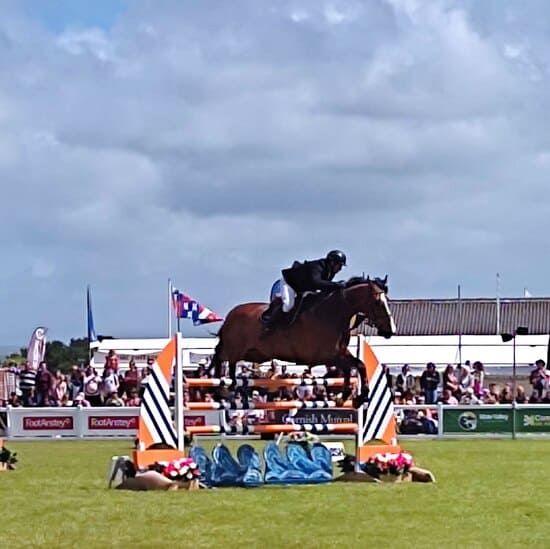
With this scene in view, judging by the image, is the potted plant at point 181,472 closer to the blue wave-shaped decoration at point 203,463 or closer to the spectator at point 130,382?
the blue wave-shaped decoration at point 203,463

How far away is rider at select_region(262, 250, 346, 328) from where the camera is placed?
53.8ft

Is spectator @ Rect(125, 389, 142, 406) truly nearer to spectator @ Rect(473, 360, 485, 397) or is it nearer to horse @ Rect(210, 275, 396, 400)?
spectator @ Rect(473, 360, 485, 397)

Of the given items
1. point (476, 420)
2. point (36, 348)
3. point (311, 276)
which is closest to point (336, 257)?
point (311, 276)

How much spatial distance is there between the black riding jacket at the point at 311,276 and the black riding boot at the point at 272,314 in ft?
1.04

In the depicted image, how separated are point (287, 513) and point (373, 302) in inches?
168

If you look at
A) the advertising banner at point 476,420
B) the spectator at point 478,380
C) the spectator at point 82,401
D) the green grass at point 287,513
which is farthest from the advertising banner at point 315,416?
the spectator at point 82,401

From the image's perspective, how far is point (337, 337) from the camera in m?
16.4

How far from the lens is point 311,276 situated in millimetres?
16484

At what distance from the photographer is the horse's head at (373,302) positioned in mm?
16172

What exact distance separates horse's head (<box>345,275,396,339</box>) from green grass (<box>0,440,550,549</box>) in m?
2.00

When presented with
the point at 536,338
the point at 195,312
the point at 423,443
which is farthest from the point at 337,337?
the point at 536,338

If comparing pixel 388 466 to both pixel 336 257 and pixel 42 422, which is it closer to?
pixel 336 257

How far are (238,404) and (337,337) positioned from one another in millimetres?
1523

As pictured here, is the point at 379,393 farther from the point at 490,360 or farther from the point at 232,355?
the point at 490,360
